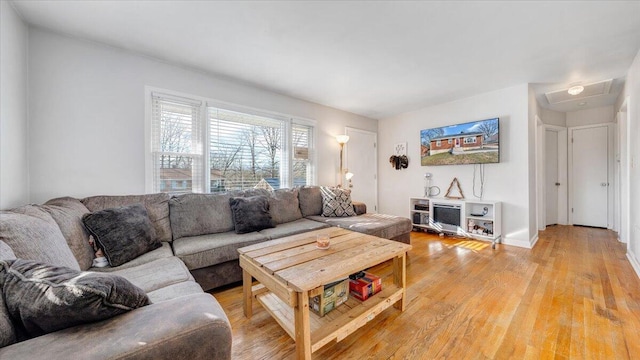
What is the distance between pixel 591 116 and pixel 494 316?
5265 millimetres

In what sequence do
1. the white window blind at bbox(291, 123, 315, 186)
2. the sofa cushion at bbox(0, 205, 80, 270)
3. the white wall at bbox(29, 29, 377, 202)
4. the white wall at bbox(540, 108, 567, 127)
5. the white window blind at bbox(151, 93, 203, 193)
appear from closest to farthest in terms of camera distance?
the sofa cushion at bbox(0, 205, 80, 270) → the white wall at bbox(29, 29, 377, 202) → the white window blind at bbox(151, 93, 203, 193) → the white window blind at bbox(291, 123, 315, 186) → the white wall at bbox(540, 108, 567, 127)

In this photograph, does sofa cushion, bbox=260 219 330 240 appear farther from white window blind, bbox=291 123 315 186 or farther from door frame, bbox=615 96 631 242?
door frame, bbox=615 96 631 242

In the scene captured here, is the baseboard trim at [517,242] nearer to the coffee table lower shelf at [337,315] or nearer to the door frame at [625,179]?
the door frame at [625,179]

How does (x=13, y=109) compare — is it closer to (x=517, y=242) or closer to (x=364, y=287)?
(x=364, y=287)

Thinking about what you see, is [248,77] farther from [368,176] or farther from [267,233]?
[368,176]

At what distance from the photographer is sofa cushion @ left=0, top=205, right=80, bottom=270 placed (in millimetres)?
1057

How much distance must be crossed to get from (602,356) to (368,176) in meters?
3.96

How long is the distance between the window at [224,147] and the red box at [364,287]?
2.05 metres

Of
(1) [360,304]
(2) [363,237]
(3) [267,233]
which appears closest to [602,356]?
(1) [360,304]

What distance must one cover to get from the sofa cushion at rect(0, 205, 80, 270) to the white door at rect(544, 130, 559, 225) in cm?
698

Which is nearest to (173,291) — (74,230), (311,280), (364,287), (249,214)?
(311,280)

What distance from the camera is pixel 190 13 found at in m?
1.93

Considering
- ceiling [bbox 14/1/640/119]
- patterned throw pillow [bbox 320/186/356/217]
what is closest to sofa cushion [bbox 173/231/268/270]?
patterned throw pillow [bbox 320/186/356/217]

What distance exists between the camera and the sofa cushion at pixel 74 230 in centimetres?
161
